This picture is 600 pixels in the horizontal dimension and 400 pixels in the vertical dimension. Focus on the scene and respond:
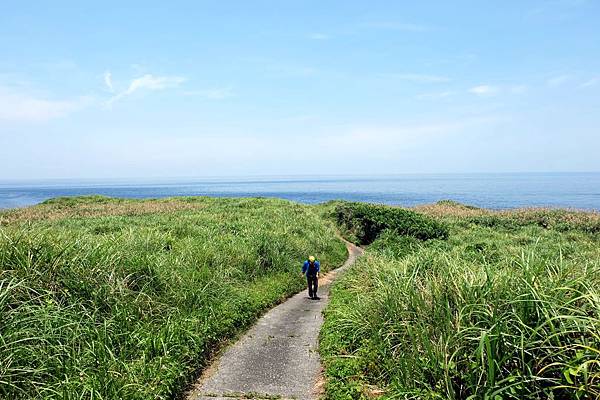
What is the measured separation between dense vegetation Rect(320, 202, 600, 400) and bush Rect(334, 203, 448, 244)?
20.6 metres

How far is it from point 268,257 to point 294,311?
4.01 meters

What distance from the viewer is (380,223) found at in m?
31.8

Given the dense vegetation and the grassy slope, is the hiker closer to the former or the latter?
the grassy slope

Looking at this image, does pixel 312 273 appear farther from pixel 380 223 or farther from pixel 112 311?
pixel 380 223

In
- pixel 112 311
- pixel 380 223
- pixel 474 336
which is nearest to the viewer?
pixel 474 336

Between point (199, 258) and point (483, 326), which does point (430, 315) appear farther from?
point (199, 258)

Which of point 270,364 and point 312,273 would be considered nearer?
point 270,364

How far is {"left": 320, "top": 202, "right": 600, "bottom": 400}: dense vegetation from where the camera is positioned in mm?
5406

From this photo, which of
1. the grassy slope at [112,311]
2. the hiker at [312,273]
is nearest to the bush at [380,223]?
the hiker at [312,273]

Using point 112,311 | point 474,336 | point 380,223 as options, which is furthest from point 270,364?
point 380,223

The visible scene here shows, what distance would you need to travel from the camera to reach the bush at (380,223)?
29.9 m

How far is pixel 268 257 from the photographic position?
16.8 metres

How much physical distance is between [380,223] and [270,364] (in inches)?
944

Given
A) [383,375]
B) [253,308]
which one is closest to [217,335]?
[253,308]
